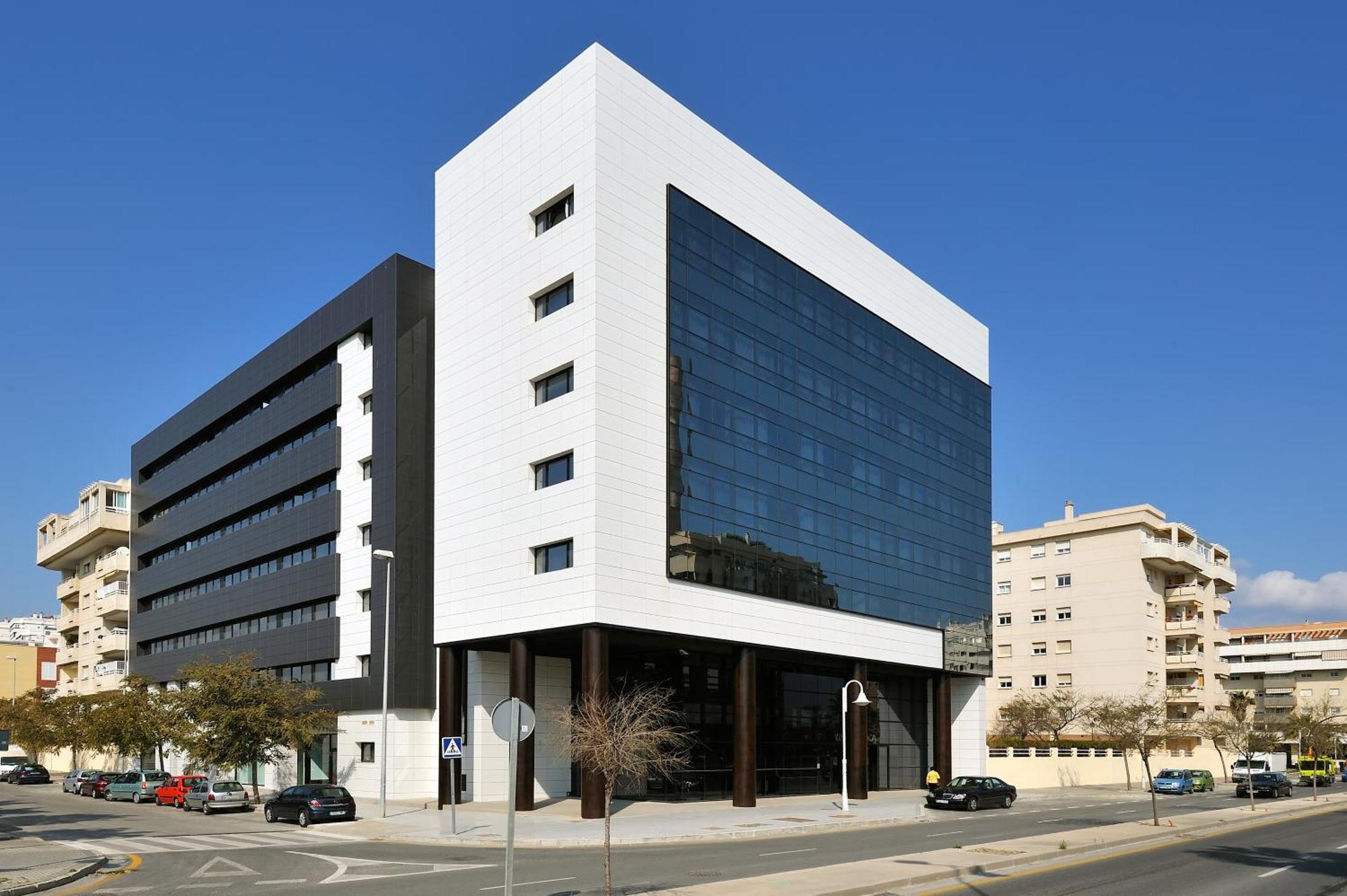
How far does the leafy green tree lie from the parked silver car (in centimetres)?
117

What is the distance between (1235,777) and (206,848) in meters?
77.9

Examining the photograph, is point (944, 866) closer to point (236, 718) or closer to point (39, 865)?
point (39, 865)

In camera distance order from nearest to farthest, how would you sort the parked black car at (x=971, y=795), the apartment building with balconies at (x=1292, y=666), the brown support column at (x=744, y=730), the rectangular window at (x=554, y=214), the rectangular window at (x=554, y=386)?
the rectangular window at (x=554, y=386)
the rectangular window at (x=554, y=214)
the brown support column at (x=744, y=730)
the parked black car at (x=971, y=795)
the apartment building with balconies at (x=1292, y=666)

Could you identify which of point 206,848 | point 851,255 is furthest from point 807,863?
point 851,255

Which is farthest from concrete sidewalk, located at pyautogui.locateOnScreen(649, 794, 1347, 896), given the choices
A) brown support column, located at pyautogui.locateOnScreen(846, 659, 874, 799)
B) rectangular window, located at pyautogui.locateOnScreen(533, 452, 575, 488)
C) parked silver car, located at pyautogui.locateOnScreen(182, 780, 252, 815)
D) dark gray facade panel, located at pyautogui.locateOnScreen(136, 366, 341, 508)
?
dark gray facade panel, located at pyautogui.locateOnScreen(136, 366, 341, 508)

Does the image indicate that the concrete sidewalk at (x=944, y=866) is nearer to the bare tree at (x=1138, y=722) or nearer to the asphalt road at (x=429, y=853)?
the asphalt road at (x=429, y=853)

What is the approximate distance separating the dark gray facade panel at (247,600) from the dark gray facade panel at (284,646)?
2.64 feet

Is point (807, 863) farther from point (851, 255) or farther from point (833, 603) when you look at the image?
point (851, 255)

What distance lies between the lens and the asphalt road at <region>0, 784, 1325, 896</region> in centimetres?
2281

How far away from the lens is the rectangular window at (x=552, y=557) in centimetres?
4284

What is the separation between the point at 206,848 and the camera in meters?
31.1

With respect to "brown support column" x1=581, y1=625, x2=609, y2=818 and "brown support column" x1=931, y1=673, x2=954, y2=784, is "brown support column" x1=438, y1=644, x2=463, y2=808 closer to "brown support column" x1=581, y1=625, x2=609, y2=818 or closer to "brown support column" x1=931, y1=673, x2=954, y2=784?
"brown support column" x1=581, y1=625, x2=609, y2=818

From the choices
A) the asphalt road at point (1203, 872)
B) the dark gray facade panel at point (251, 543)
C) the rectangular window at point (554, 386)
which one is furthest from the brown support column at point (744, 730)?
the dark gray facade panel at point (251, 543)

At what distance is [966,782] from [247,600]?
41308 mm
